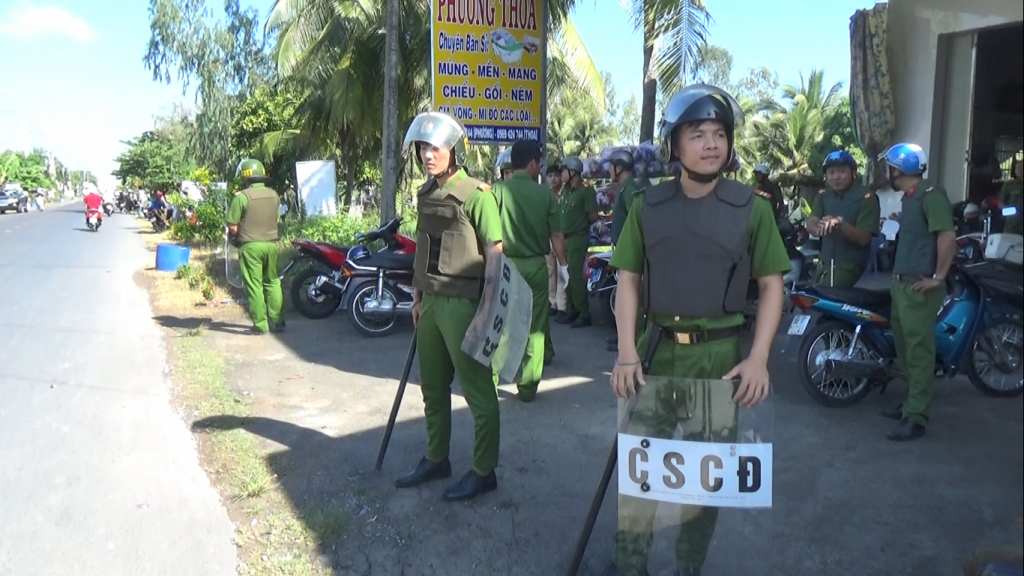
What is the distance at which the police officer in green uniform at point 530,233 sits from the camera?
20.3 feet

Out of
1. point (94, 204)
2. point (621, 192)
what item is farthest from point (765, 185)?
point (94, 204)

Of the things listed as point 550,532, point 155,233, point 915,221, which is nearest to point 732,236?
point 550,532

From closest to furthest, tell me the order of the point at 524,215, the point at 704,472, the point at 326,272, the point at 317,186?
the point at 704,472 < the point at 524,215 < the point at 326,272 < the point at 317,186

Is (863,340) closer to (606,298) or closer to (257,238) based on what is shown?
(606,298)

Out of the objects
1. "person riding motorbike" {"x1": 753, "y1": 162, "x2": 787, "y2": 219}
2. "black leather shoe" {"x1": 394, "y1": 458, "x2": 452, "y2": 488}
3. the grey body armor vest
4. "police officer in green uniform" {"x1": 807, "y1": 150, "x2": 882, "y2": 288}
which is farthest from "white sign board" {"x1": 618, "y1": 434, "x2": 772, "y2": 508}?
"person riding motorbike" {"x1": 753, "y1": 162, "x2": 787, "y2": 219}

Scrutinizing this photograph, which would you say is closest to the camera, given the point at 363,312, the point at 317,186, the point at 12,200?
the point at 363,312

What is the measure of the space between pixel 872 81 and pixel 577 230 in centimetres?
346

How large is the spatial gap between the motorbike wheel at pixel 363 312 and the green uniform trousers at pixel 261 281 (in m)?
0.85

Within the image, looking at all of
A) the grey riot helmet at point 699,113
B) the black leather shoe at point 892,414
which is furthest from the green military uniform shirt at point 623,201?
the grey riot helmet at point 699,113

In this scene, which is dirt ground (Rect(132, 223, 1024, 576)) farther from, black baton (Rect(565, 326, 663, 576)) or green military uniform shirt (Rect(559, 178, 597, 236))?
green military uniform shirt (Rect(559, 178, 597, 236))

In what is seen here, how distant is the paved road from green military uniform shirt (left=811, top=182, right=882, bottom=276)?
457 cm

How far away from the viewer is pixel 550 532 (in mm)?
4137

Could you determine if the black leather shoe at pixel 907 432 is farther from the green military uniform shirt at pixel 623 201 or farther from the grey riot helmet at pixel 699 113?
the green military uniform shirt at pixel 623 201

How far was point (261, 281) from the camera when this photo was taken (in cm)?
927
